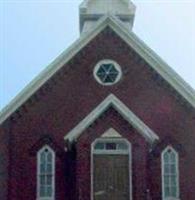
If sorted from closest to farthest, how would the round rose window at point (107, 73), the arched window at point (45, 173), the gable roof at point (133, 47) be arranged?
1. the arched window at point (45, 173)
2. the gable roof at point (133, 47)
3. the round rose window at point (107, 73)

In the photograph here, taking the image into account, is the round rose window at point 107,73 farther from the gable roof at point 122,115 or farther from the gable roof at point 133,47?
the gable roof at point 122,115

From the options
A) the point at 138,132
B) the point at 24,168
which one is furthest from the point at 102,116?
the point at 24,168

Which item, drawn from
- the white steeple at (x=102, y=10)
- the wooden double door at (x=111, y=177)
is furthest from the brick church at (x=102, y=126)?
the white steeple at (x=102, y=10)

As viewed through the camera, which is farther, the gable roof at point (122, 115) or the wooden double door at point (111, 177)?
the gable roof at point (122, 115)

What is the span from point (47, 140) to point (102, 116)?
8.26 ft

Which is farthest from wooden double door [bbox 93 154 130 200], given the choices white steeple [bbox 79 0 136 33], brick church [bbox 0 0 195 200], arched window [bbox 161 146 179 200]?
white steeple [bbox 79 0 136 33]

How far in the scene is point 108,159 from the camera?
30.8m

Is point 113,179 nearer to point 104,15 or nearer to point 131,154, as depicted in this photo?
point 131,154

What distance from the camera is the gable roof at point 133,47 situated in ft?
105

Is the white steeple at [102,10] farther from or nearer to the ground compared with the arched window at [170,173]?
farther from the ground

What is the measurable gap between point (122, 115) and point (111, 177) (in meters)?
2.35

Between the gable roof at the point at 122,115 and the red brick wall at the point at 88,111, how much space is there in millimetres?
847

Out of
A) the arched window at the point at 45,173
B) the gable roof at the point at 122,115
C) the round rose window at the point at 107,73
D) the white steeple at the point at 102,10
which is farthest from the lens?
the white steeple at the point at 102,10

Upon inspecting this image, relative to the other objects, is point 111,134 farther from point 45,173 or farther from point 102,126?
point 45,173
